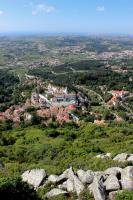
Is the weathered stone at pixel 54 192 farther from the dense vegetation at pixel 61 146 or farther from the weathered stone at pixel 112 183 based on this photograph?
the dense vegetation at pixel 61 146

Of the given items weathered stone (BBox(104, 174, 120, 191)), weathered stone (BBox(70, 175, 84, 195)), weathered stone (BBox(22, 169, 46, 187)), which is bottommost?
weathered stone (BBox(22, 169, 46, 187))

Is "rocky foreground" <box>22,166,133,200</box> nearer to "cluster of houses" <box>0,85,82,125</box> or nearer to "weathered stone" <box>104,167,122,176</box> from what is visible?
"weathered stone" <box>104,167,122,176</box>

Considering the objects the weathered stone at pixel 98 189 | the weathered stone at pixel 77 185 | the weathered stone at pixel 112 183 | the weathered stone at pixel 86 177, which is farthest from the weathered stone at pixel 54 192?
the weathered stone at pixel 112 183

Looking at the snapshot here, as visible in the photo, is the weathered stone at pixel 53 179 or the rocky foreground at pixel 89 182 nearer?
the rocky foreground at pixel 89 182

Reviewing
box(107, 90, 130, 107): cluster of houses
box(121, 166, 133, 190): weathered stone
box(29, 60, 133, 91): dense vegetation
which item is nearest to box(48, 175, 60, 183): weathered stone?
box(121, 166, 133, 190): weathered stone

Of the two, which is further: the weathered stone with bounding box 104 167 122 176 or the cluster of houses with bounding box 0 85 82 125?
the cluster of houses with bounding box 0 85 82 125

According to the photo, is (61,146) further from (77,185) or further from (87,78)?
(87,78)

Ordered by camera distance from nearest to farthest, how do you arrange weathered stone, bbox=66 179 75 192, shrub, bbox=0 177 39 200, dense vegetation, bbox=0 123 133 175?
shrub, bbox=0 177 39 200, weathered stone, bbox=66 179 75 192, dense vegetation, bbox=0 123 133 175

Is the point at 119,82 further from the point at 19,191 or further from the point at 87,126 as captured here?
the point at 19,191
